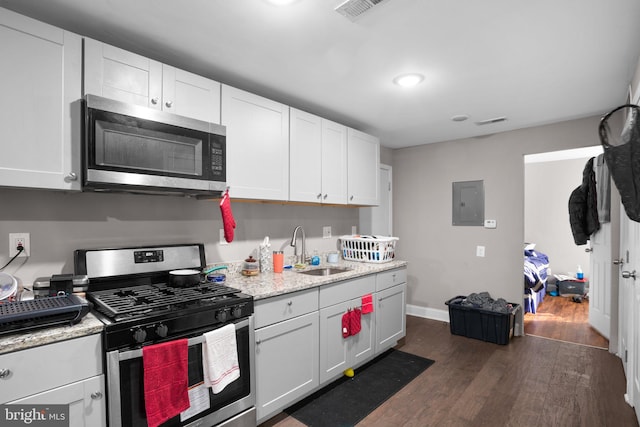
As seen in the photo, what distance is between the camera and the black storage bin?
350cm

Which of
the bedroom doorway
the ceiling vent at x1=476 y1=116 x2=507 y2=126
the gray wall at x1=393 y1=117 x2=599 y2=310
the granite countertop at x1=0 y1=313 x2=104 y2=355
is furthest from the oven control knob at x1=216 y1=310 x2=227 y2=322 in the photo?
the bedroom doorway

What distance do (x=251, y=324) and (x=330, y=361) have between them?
2.99 feet

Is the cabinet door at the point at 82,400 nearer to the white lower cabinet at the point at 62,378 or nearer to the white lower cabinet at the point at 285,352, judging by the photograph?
the white lower cabinet at the point at 62,378

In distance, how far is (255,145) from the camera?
251 cm

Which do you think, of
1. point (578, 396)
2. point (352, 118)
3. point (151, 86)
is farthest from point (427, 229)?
point (151, 86)

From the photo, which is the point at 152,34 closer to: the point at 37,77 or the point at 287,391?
the point at 37,77

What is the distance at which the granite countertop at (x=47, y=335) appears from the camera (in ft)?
4.08

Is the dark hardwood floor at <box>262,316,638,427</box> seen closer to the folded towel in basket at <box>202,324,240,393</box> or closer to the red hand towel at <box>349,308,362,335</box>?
the red hand towel at <box>349,308,362,335</box>

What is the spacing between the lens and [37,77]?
5.23 ft

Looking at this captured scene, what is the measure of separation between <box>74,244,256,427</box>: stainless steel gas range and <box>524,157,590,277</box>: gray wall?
6.12 m

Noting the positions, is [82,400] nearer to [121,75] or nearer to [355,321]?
[121,75]

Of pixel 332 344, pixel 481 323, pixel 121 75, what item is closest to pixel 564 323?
pixel 481 323

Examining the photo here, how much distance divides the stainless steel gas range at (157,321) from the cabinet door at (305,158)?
1.05 m

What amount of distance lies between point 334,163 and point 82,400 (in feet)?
8.01
